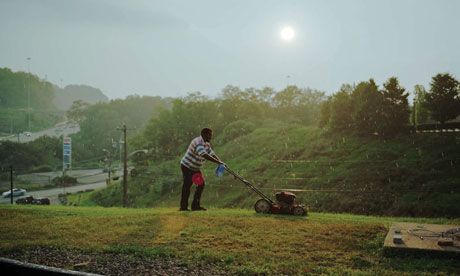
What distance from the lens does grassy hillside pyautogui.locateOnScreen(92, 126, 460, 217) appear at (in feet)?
64.2

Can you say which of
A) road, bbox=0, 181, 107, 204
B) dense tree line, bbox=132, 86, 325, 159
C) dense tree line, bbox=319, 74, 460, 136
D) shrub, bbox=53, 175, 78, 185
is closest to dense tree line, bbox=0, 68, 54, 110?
shrub, bbox=53, 175, 78, 185

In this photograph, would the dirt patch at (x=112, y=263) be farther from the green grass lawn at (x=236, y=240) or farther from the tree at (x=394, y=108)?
the tree at (x=394, y=108)

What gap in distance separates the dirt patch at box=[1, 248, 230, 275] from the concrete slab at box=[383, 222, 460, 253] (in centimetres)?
326

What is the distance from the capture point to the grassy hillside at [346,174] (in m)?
19.6

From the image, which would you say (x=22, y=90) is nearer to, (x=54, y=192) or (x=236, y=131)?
(x=54, y=192)

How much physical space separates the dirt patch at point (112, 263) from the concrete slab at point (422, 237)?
3.26m

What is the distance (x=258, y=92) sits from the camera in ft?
228

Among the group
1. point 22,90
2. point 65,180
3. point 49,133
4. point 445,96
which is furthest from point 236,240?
point 22,90

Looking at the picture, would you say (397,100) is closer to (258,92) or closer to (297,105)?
(297,105)

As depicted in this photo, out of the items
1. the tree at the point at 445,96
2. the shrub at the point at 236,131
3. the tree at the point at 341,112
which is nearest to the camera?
the tree at the point at 445,96

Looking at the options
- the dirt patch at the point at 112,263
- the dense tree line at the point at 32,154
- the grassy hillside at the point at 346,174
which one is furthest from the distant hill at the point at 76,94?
the dirt patch at the point at 112,263

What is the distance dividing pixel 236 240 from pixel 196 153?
3.63m

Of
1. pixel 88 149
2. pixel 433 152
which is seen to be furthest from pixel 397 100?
pixel 88 149

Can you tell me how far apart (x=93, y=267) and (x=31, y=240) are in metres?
2.52
